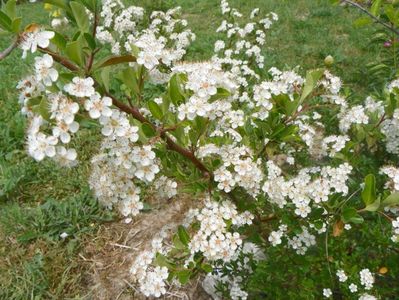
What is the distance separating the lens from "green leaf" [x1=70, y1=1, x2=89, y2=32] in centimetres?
117

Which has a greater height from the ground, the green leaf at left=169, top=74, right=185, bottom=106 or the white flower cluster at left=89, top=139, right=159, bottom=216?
the green leaf at left=169, top=74, right=185, bottom=106

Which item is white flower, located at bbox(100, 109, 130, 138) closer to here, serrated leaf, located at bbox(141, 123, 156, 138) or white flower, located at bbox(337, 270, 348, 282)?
serrated leaf, located at bbox(141, 123, 156, 138)

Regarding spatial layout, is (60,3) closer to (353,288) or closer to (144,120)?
(144,120)

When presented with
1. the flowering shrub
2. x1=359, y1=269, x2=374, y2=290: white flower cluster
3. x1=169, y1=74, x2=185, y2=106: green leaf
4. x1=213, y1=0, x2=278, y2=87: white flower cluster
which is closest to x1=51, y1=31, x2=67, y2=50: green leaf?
the flowering shrub

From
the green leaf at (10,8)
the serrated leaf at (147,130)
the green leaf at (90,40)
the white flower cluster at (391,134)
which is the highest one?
the green leaf at (10,8)

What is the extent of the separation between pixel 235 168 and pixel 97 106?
518mm

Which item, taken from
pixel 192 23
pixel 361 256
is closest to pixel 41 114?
pixel 361 256

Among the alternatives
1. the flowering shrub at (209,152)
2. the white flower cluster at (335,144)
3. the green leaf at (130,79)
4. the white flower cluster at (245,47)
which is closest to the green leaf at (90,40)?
the flowering shrub at (209,152)

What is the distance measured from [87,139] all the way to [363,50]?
3.23 m

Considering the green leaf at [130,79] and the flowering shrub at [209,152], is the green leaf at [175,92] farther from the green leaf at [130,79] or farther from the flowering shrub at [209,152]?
the green leaf at [130,79]

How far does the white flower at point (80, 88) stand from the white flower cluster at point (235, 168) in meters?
0.50

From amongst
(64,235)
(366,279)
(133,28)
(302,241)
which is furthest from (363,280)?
(133,28)

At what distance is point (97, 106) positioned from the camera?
108cm

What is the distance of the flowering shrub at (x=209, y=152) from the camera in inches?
44.1
